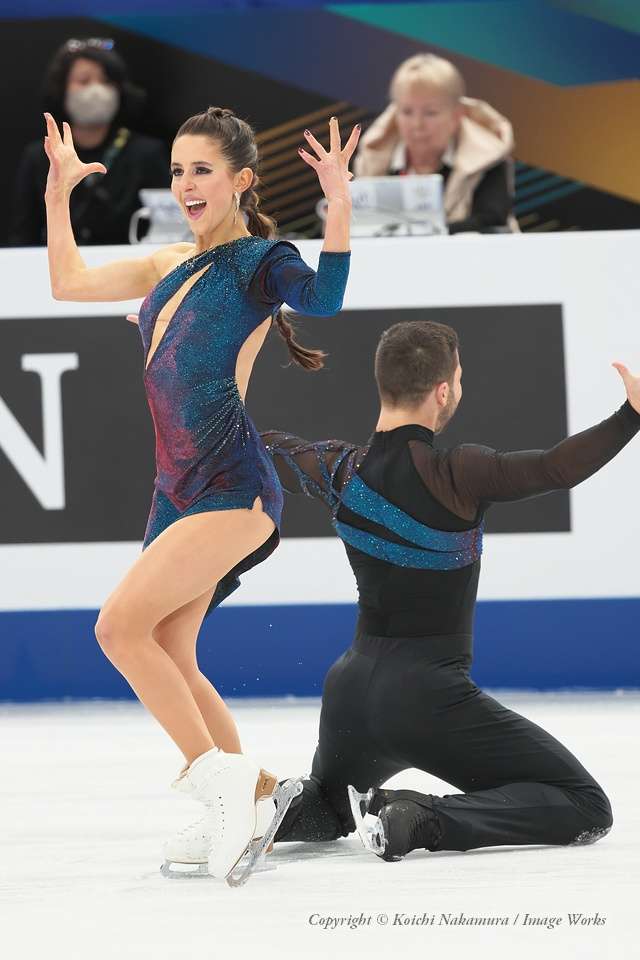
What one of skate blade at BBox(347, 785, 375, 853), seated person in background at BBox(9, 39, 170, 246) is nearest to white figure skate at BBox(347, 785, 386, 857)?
skate blade at BBox(347, 785, 375, 853)

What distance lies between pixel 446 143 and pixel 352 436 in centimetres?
160

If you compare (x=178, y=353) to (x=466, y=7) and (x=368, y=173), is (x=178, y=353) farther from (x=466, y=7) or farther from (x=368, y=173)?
(x=466, y=7)

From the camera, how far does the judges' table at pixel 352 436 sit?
479 cm

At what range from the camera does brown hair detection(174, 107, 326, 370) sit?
2877 millimetres

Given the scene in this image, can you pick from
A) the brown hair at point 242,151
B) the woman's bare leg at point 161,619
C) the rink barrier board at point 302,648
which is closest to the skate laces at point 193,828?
the woman's bare leg at point 161,619

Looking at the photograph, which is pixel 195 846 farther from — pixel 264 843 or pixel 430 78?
pixel 430 78

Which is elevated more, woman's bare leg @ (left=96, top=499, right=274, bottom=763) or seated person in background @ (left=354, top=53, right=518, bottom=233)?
seated person in background @ (left=354, top=53, right=518, bottom=233)

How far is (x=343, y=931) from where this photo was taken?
2.18 meters

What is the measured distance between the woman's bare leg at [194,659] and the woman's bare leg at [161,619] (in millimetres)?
131

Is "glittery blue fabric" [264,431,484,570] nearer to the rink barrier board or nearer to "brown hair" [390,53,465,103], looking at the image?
the rink barrier board

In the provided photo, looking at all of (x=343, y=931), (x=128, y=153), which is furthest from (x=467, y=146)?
(x=343, y=931)

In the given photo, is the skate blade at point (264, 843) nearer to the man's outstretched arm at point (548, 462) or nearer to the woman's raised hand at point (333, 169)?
the man's outstretched arm at point (548, 462)

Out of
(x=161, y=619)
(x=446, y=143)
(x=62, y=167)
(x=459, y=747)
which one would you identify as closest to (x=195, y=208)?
(x=62, y=167)

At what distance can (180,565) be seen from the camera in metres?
2.63
